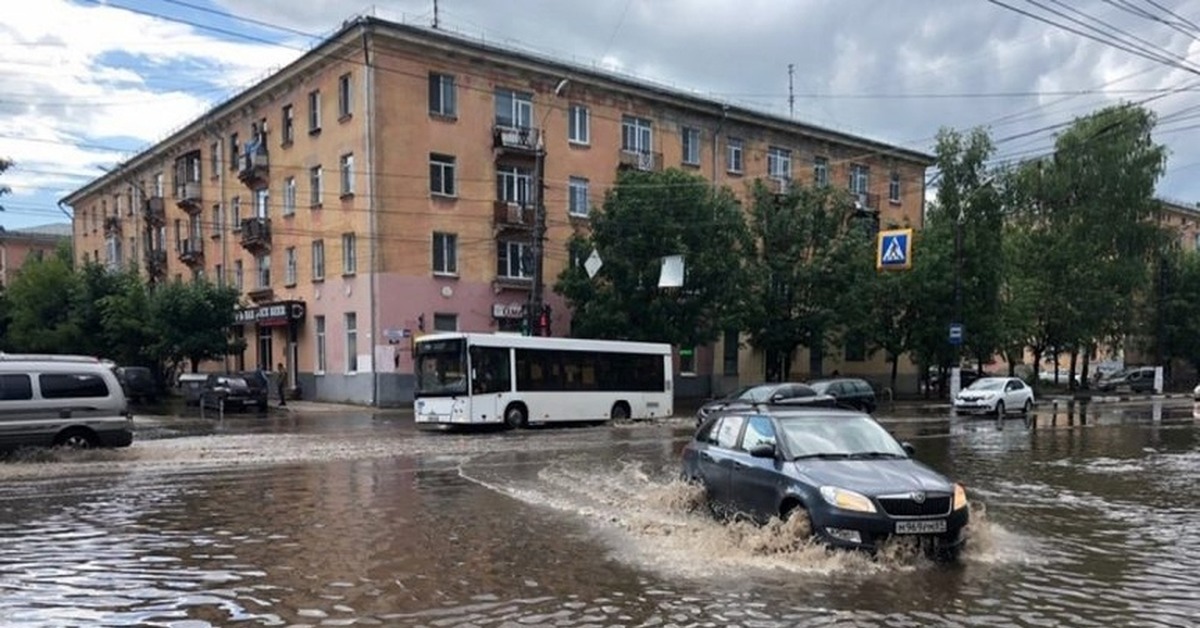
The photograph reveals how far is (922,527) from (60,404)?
620 inches

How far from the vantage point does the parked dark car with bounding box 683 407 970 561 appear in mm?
8117

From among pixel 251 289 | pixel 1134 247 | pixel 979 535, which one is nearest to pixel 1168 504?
pixel 979 535

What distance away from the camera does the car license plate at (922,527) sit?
26.5ft

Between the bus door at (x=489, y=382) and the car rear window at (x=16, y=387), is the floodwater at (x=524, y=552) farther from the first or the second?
the bus door at (x=489, y=382)

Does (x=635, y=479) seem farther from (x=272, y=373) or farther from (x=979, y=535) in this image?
(x=272, y=373)

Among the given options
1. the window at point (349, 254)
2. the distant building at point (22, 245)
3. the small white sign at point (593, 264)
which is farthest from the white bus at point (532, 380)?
the distant building at point (22, 245)

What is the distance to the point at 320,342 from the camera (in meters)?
40.2

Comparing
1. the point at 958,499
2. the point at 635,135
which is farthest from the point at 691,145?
the point at 958,499

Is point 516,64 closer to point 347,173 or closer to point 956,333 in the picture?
point 347,173

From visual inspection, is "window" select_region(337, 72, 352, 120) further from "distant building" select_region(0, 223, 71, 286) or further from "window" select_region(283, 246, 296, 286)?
"distant building" select_region(0, 223, 71, 286)

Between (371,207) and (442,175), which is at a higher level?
(442,175)

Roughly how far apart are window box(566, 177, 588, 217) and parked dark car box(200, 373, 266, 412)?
15.8 m

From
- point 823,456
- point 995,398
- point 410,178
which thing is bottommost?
point 995,398

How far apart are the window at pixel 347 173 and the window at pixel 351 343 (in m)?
5.15
